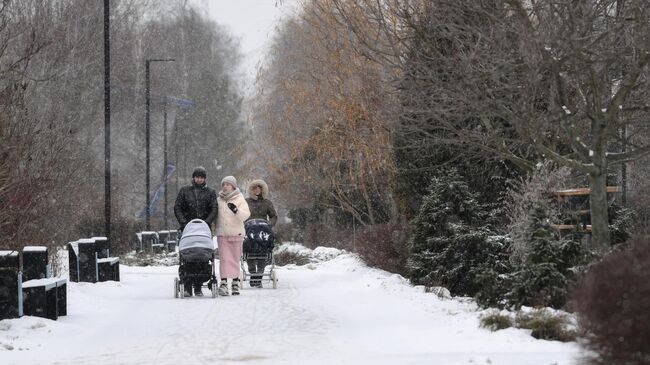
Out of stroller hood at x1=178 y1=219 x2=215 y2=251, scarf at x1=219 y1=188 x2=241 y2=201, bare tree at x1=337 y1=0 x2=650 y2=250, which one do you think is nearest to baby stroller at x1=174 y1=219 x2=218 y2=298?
stroller hood at x1=178 y1=219 x2=215 y2=251

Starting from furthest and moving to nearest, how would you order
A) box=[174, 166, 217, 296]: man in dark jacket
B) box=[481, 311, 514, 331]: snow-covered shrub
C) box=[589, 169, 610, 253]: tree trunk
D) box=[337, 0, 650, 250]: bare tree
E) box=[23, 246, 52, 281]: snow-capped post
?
box=[174, 166, 217, 296]: man in dark jacket, box=[23, 246, 52, 281]: snow-capped post, box=[589, 169, 610, 253]: tree trunk, box=[337, 0, 650, 250]: bare tree, box=[481, 311, 514, 331]: snow-covered shrub

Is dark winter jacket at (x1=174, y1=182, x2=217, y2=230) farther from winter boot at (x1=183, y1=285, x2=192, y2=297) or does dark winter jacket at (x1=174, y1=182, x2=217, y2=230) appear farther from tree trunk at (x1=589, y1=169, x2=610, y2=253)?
tree trunk at (x1=589, y1=169, x2=610, y2=253)

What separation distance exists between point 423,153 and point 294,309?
5069mm

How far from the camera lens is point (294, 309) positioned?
15047 mm

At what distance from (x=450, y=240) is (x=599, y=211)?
425 centimetres

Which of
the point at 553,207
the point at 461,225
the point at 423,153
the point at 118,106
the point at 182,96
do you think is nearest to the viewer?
the point at 553,207

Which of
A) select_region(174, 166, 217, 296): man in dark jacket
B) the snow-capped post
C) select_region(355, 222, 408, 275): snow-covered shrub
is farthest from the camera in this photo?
select_region(355, 222, 408, 275): snow-covered shrub

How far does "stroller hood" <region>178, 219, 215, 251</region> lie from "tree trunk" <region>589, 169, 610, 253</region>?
6.27 m

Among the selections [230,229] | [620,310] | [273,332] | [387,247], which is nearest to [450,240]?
[230,229]

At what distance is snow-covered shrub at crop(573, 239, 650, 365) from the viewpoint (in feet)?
19.4

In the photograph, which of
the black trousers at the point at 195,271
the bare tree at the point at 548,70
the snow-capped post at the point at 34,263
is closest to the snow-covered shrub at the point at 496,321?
the bare tree at the point at 548,70

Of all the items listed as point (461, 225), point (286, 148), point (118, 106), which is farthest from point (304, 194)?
point (461, 225)

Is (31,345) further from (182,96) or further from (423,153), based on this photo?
(182,96)

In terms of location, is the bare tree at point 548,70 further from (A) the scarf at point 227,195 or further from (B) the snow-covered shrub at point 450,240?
(A) the scarf at point 227,195
